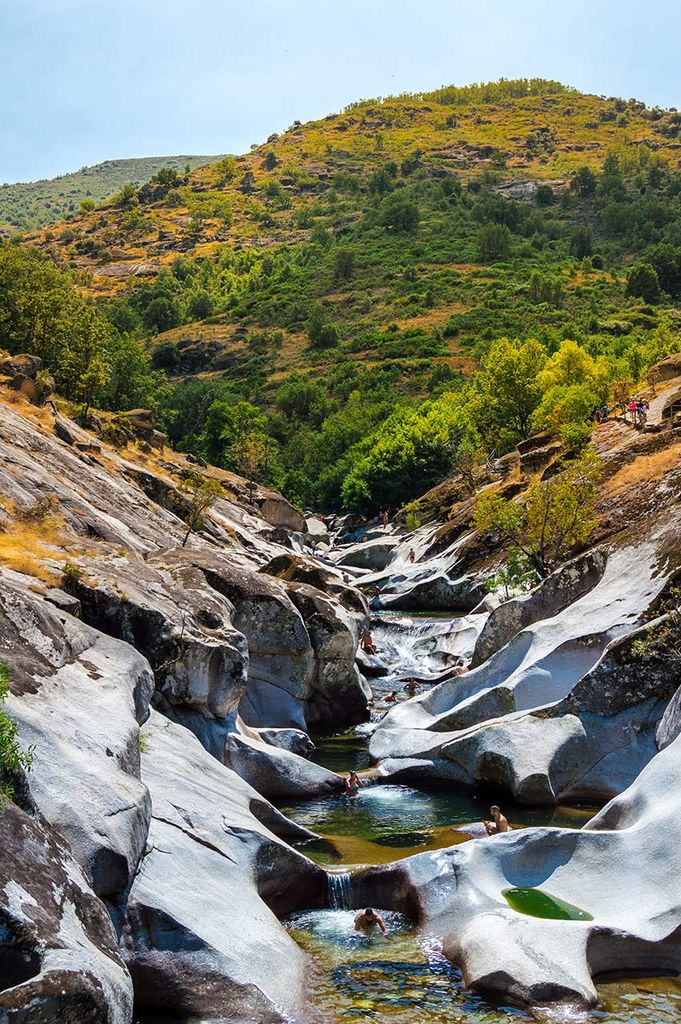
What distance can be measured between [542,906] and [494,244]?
171 m

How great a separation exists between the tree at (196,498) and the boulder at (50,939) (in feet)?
102

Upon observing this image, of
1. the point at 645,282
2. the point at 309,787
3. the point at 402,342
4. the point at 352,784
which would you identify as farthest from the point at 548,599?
the point at 645,282

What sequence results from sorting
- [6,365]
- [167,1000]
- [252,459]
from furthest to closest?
1. [252,459]
2. [6,365]
3. [167,1000]

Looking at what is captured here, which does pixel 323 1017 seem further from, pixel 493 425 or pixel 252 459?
pixel 252 459

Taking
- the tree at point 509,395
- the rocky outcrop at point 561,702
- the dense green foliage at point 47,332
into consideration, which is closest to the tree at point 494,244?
the tree at point 509,395

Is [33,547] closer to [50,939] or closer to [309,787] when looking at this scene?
[309,787]

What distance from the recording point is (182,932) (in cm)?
1397

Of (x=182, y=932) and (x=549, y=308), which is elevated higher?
(x=549, y=308)

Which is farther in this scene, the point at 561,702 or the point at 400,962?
the point at 561,702

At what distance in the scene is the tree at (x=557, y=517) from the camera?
137 ft

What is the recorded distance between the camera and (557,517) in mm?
42094

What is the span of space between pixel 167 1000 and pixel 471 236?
19069 cm

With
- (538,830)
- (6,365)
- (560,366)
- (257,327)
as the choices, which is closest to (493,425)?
(560,366)

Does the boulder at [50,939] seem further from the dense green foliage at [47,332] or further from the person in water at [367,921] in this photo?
the dense green foliage at [47,332]
